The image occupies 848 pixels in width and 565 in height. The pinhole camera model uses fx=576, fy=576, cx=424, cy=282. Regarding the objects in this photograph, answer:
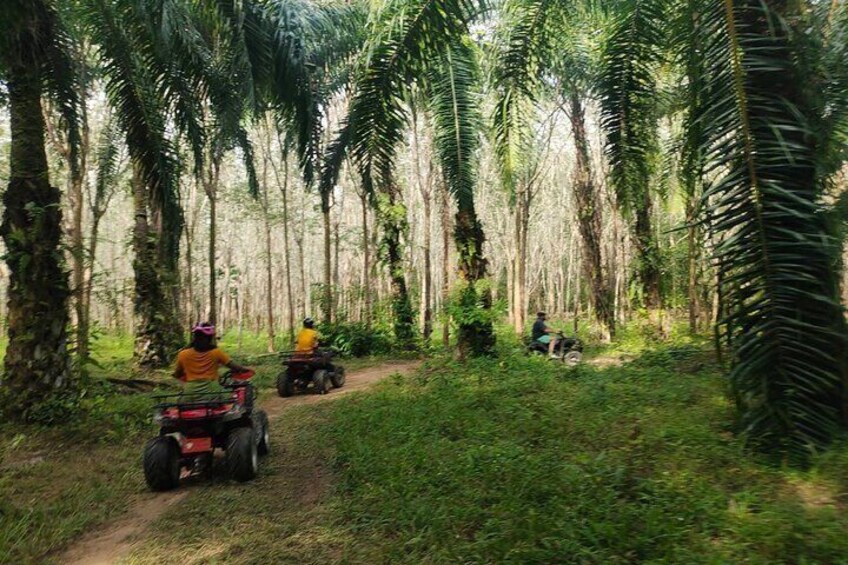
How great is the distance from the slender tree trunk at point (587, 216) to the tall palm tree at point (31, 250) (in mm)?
13260

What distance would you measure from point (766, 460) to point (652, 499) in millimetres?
963

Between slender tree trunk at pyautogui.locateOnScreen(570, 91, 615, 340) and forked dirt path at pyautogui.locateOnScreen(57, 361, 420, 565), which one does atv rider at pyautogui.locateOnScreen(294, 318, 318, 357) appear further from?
slender tree trunk at pyautogui.locateOnScreen(570, 91, 615, 340)

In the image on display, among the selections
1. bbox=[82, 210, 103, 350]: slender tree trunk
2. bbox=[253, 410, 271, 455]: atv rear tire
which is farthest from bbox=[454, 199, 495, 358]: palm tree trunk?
bbox=[82, 210, 103, 350]: slender tree trunk

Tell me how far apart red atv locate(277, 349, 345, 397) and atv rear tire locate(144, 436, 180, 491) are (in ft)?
18.1

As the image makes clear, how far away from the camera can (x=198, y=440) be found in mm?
5684

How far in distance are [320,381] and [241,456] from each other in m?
5.52

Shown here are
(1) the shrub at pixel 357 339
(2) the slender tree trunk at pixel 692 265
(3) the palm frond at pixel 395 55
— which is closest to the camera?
(3) the palm frond at pixel 395 55

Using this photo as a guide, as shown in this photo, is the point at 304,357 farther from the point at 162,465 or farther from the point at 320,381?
the point at 162,465

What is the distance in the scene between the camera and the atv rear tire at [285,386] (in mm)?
11086

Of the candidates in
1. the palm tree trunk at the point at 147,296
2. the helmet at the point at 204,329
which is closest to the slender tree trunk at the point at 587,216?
the palm tree trunk at the point at 147,296

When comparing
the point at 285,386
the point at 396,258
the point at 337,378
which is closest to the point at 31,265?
the point at 285,386

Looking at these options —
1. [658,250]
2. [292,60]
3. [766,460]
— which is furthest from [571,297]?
[766,460]

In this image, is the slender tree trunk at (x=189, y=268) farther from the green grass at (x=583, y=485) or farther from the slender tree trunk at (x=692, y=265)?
the green grass at (x=583, y=485)

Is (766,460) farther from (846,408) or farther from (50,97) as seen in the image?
(50,97)
